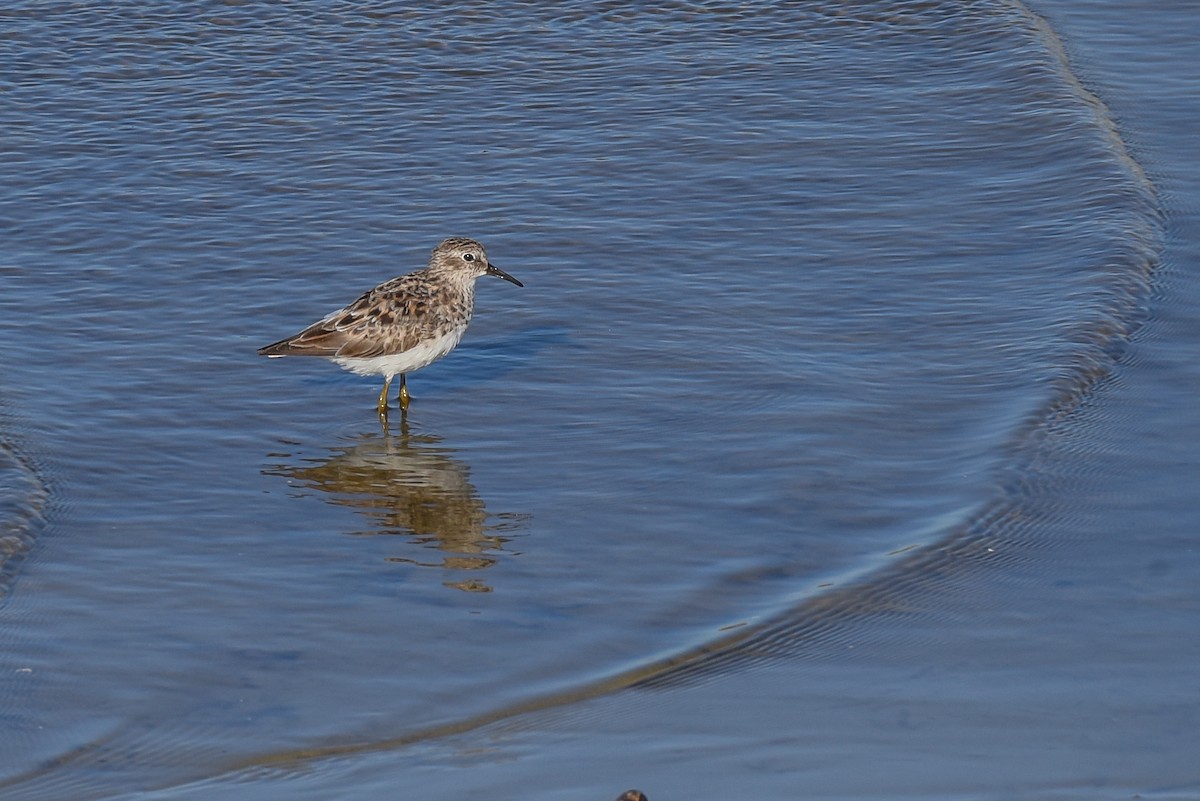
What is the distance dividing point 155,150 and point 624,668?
31.0 feet

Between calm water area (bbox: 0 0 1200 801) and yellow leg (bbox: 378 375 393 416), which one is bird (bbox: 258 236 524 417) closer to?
yellow leg (bbox: 378 375 393 416)

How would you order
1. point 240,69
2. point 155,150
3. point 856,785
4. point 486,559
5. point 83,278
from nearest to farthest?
point 856,785
point 486,559
point 83,278
point 155,150
point 240,69

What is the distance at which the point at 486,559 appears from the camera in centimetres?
859

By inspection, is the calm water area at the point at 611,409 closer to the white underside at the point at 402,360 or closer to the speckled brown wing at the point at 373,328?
the white underside at the point at 402,360

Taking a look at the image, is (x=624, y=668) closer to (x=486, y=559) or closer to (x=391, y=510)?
(x=486, y=559)

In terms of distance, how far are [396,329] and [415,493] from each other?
56.6 inches

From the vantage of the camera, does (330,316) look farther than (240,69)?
No

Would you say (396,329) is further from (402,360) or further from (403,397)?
(403,397)

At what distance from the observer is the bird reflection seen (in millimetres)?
8789

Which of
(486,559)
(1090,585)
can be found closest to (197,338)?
(486,559)

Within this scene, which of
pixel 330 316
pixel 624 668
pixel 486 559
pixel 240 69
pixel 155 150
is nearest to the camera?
pixel 624 668

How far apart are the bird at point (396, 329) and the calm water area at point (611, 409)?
1.17 feet

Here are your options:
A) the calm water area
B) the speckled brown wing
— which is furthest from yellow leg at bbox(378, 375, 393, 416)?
the speckled brown wing

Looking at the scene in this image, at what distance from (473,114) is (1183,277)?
6.85 metres
